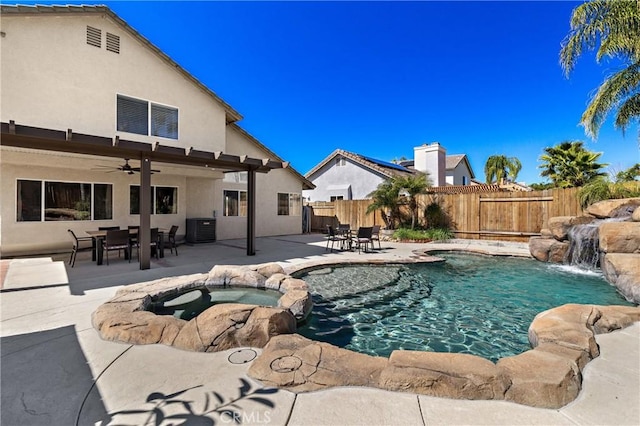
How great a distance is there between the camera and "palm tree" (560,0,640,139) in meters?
9.09

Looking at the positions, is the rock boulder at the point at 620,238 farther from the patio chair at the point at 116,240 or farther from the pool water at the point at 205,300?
the patio chair at the point at 116,240

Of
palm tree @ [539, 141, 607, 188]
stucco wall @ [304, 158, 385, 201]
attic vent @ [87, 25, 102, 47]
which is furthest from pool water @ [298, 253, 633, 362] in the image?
palm tree @ [539, 141, 607, 188]

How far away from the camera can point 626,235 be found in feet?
24.1

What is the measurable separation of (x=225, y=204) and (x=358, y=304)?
33.9 ft

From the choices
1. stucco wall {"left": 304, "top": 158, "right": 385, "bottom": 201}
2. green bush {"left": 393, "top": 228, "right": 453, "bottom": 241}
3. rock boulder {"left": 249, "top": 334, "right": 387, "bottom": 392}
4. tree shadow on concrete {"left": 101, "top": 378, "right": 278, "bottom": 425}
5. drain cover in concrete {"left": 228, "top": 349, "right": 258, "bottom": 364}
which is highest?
stucco wall {"left": 304, "top": 158, "right": 385, "bottom": 201}

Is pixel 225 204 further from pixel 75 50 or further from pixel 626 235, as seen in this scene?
pixel 626 235

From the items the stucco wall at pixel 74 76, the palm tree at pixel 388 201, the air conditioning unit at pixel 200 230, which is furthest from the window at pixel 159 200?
the palm tree at pixel 388 201

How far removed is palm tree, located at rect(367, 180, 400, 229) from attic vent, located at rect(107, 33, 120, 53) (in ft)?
40.6

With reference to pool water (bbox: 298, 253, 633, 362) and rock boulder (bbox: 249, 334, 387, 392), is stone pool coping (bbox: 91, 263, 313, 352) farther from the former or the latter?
pool water (bbox: 298, 253, 633, 362)

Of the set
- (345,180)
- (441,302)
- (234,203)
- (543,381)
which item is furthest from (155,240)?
(345,180)

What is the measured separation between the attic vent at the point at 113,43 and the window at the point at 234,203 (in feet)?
21.8

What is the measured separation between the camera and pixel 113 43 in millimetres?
9750

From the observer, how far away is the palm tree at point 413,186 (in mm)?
15031

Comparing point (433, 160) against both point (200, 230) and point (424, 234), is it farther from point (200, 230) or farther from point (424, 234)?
point (200, 230)
